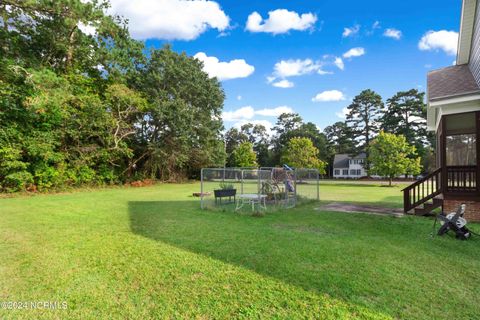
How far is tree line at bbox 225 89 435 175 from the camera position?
39625mm

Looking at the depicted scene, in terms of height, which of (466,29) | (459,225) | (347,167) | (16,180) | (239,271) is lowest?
→ (239,271)

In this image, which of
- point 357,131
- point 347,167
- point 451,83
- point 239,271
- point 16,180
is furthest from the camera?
point 347,167

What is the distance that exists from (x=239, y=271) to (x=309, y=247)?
176cm

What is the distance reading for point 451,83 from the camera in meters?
8.98

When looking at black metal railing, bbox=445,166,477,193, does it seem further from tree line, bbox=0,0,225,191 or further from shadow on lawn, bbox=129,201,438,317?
tree line, bbox=0,0,225,191

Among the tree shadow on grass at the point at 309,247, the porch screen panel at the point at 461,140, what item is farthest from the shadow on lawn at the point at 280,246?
the porch screen panel at the point at 461,140

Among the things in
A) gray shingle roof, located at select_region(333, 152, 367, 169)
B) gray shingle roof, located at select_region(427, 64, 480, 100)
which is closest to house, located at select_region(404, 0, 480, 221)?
gray shingle roof, located at select_region(427, 64, 480, 100)

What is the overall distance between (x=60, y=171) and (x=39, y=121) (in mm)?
3352

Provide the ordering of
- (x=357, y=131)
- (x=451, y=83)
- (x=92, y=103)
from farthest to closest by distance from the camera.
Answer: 1. (x=357, y=131)
2. (x=92, y=103)
3. (x=451, y=83)

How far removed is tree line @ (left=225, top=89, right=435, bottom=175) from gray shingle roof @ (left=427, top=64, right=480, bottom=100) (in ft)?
61.8

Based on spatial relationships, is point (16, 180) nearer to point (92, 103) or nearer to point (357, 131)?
point (92, 103)

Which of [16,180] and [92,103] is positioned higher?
[92,103]

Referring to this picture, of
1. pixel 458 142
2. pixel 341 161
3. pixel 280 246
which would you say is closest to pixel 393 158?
pixel 458 142

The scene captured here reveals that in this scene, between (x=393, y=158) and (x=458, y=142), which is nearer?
(x=458, y=142)
